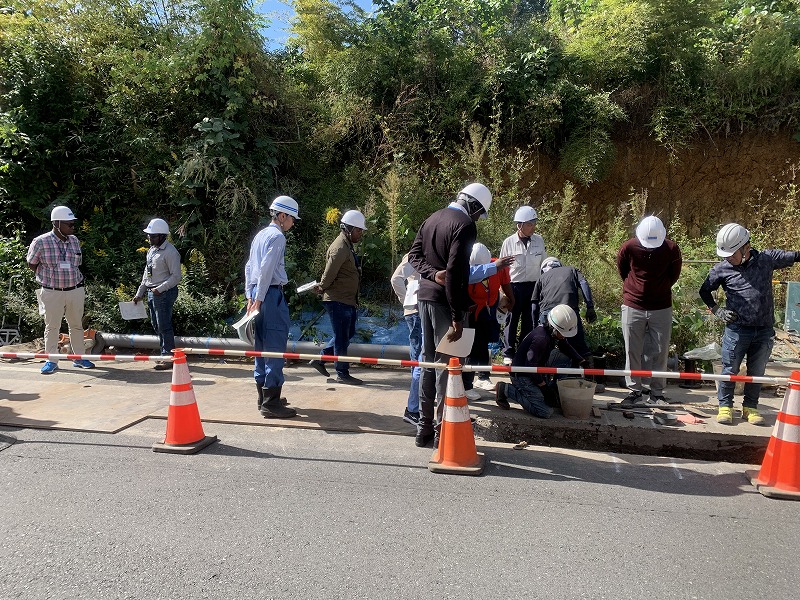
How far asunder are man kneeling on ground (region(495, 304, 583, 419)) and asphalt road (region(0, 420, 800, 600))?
2.30 ft

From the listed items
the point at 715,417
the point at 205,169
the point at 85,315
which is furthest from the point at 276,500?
the point at 205,169

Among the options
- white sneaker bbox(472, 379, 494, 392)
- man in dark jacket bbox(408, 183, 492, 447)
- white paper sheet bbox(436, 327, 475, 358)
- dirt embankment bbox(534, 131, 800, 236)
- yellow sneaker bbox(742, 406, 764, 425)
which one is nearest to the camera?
man in dark jacket bbox(408, 183, 492, 447)

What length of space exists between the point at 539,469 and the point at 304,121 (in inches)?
361

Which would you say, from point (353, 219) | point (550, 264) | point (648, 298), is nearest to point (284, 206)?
point (353, 219)

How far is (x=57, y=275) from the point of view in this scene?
24.2 feet

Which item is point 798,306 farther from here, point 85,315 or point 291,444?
point 85,315

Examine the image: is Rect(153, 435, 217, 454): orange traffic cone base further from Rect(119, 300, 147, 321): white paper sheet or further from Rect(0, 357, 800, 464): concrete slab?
Rect(119, 300, 147, 321): white paper sheet

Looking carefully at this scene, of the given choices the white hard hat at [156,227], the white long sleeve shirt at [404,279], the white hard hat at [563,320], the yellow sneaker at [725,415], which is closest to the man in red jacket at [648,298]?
the yellow sneaker at [725,415]

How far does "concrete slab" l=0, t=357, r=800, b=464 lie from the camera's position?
5.27m

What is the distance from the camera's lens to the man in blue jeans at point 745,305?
5.34 m

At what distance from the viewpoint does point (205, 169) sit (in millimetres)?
9914

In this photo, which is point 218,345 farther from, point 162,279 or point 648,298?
point 648,298

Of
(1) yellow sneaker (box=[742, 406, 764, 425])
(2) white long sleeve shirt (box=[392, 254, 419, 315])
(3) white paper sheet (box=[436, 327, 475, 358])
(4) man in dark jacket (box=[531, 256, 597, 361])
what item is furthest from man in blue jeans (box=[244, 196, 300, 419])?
(1) yellow sneaker (box=[742, 406, 764, 425])

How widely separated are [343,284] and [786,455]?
4649 mm
